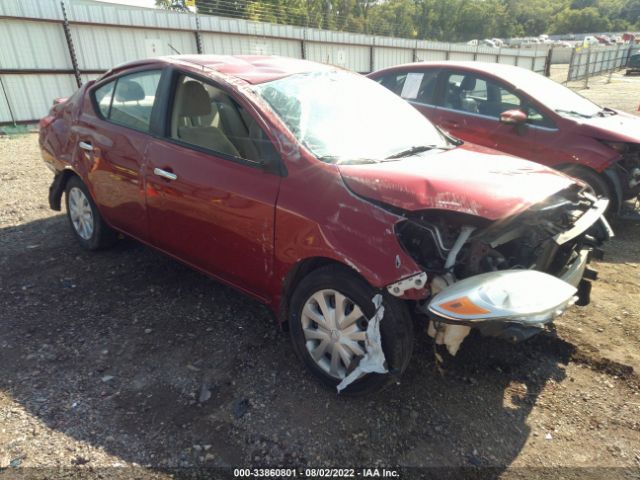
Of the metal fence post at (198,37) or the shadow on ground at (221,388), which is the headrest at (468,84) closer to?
the shadow on ground at (221,388)

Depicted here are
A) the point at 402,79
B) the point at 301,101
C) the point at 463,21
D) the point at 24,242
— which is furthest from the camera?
the point at 463,21

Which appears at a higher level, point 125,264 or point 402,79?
point 402,79

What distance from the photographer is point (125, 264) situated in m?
4.21

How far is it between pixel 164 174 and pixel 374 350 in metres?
1.87

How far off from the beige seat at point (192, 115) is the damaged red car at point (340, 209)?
1cm

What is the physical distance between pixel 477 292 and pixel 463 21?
112 metres

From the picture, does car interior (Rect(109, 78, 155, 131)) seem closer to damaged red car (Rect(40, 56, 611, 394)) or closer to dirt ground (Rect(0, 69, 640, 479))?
damaged red car (Rect(40, 56, 611, 394))

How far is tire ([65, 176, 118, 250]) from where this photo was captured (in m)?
4.20

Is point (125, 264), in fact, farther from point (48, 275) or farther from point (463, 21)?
point (463, 21)

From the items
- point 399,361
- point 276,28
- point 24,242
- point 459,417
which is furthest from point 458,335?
point 276,28

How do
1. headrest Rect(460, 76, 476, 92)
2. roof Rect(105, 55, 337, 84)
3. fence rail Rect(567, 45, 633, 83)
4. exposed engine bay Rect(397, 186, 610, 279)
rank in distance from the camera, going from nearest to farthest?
exposed engine bay Rect(397, 186, 610, 279) < roof Rect(105, 55, 337, 84) < headrest Rect(460, 76, 476, 92) < fence rail Rect(567, 45, 633, 83)

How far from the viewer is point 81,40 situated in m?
11.5

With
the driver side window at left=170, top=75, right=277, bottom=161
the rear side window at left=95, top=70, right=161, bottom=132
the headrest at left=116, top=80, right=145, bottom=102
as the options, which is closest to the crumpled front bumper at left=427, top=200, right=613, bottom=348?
the driver side window at left=170, top=75, right=277, bottom=161

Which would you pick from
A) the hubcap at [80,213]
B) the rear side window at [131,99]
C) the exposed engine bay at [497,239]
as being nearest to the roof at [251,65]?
the rear side window at [131,99]
